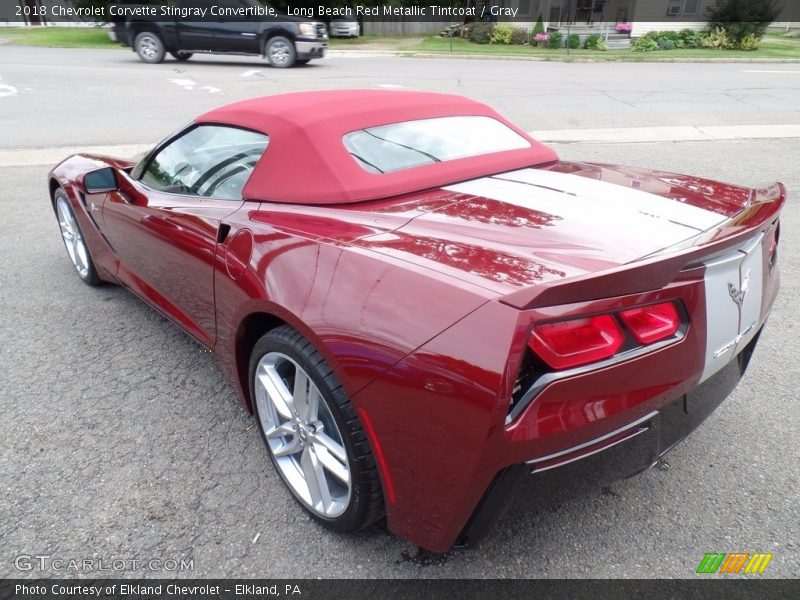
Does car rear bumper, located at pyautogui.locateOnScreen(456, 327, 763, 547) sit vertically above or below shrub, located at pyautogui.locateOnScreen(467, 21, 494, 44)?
below

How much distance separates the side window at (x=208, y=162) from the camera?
257cm

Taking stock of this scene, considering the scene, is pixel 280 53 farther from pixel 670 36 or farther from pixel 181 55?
pixel 670 36

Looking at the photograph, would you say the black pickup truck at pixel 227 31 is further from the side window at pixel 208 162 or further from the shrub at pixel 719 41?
the shrub at pixel 719 41

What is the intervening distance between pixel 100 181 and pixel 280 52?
1443cm

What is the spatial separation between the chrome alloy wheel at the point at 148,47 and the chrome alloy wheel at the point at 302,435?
57.9ft

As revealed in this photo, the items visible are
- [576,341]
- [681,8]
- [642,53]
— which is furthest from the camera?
[681,8]

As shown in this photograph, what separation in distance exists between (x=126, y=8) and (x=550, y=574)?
19620 mm

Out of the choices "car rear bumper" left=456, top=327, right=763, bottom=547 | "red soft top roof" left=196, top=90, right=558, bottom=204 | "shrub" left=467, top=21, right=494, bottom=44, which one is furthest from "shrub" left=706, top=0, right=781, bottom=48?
"car rear bumper" left=456, top=327, right=763, bottom=547

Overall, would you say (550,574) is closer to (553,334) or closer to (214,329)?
(553,334)

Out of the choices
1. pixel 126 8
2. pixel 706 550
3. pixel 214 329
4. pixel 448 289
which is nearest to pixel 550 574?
pixel 706 550

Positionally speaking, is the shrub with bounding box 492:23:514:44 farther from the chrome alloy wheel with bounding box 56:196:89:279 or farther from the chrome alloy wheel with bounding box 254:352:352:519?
the chrome alloy wheel with bounding box 254:352:352:519

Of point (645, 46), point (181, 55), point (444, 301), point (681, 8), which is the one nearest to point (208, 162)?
point (444, 301)

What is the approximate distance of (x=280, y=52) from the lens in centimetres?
1605

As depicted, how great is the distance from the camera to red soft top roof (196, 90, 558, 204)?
2279mm
